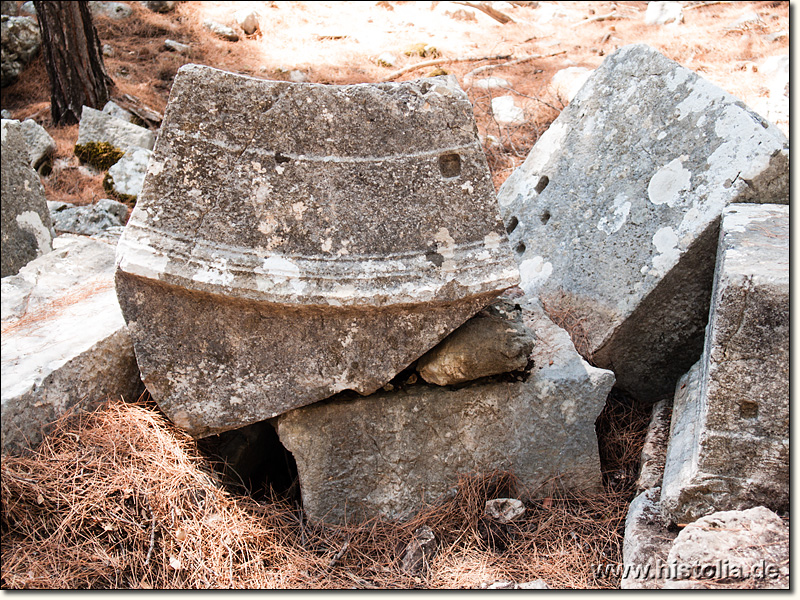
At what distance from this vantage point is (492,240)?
7.55 ft

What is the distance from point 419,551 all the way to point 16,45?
6110 millimetres

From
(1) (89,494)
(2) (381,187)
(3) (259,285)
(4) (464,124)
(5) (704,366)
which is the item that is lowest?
(1) (89,494)

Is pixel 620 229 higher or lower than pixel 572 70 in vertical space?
higher

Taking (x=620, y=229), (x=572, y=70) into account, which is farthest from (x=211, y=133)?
(x=572, y=70)

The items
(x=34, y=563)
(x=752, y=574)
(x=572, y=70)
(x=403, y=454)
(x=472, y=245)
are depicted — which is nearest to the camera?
(x=752, y=574)

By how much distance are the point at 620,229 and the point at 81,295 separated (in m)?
2.30

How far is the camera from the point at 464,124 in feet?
7.52

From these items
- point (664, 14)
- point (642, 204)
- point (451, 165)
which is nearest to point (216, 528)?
point (451, 165)

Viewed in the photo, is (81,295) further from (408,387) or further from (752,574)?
(752,574)

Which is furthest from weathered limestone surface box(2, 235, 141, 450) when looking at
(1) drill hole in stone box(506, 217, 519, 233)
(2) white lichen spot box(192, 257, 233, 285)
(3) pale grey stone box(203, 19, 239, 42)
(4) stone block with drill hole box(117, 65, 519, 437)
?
(3) pale grey stone box(203, 19, 239, 42)

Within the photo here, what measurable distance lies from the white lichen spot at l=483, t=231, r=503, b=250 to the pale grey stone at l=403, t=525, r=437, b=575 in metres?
1.01

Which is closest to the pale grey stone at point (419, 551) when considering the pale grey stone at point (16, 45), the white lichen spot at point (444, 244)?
the white lichen spot at point (444, 244)

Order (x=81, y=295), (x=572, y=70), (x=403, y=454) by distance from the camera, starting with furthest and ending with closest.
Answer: (x=572, y=70) < (x=81, y=295) < (x=403, y=454)

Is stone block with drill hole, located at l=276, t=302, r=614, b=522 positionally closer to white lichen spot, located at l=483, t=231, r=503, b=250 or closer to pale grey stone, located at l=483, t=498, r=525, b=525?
pale grey stone, located at l=483, t=498, r=525, b=525
